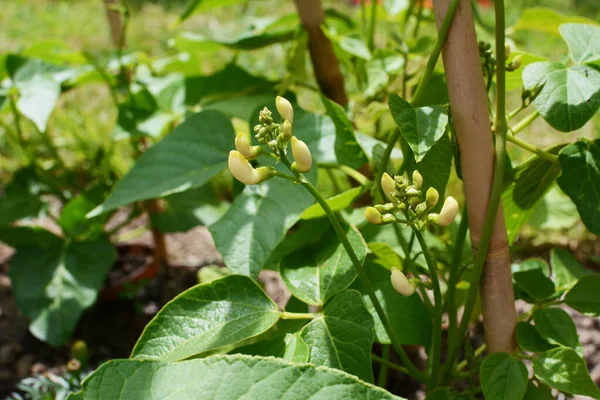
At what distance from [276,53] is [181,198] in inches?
60.1

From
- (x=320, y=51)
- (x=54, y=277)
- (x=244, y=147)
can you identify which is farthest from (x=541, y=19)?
(x=54, y=277)

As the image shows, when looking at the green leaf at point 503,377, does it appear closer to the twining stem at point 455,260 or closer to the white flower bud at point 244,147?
the twining stem at point 455,260

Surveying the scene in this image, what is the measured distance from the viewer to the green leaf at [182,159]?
103cm

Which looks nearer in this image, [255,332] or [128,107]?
[255,332]

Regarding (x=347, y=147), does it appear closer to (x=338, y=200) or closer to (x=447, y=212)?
(x=338, y=200)

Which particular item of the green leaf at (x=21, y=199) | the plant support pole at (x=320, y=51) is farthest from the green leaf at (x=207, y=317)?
the green leaf at (x=21, y=199)

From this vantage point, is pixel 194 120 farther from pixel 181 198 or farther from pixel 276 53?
pixel 276 53

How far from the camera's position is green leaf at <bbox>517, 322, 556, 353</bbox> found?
0.77m

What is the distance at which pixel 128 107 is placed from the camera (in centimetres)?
135

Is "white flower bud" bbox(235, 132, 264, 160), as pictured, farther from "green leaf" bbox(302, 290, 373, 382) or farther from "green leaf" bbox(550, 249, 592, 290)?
"green leaf" bbox(550, 249, 592, 290)

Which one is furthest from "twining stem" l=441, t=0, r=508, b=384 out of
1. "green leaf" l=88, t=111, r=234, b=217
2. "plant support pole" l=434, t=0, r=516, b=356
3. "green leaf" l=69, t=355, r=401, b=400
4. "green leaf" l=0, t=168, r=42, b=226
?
"green leaf" l=0, t=168, r=42, b=226

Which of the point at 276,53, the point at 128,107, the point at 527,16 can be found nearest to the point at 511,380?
the point at 527,16

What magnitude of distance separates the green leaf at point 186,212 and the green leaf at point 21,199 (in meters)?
0.26

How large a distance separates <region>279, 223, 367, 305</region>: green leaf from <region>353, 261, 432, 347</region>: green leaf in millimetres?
77
